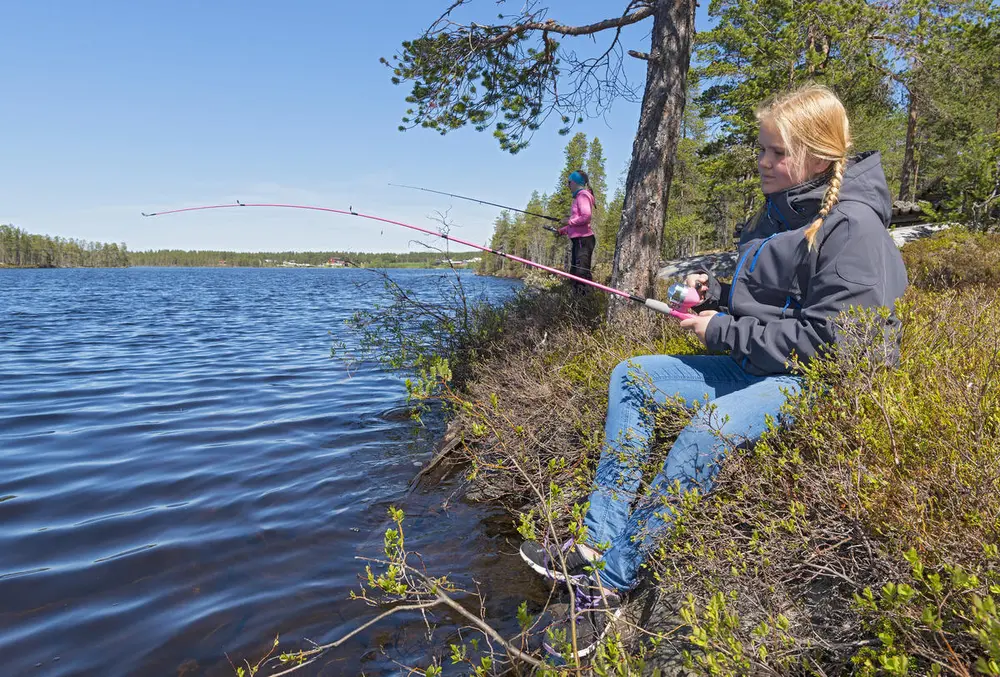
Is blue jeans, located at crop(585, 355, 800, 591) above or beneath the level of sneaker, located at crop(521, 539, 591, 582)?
above

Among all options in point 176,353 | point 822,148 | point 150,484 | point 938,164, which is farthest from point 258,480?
point 938,164

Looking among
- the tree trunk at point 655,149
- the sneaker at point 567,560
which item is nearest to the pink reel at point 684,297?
the sneaker at point 567,560

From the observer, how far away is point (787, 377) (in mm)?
2898

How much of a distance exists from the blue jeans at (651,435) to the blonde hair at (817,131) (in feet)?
2.81

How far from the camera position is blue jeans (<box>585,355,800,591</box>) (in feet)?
9.15

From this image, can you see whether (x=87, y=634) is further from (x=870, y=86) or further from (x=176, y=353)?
(x=870, y=86)

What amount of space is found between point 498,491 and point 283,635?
2.03 m

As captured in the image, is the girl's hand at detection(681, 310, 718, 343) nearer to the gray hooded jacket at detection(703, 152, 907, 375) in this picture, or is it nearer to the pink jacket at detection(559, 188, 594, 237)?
the gray hooded jacket at detection(703, 152, 907, 375)

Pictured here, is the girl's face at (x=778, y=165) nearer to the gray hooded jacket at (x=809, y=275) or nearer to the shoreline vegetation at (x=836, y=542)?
the gray hooded jacket at (x=809, y=275)

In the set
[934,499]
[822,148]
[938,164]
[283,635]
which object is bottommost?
[283,635]

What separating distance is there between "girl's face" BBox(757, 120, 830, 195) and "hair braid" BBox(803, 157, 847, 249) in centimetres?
8

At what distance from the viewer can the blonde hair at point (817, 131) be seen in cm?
296

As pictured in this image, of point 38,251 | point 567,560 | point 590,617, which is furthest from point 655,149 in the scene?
point 38,251

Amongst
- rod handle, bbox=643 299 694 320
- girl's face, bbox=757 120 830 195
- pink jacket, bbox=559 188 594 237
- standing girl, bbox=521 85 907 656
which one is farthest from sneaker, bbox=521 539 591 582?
pink jacket, bbox=559 188 594 237
